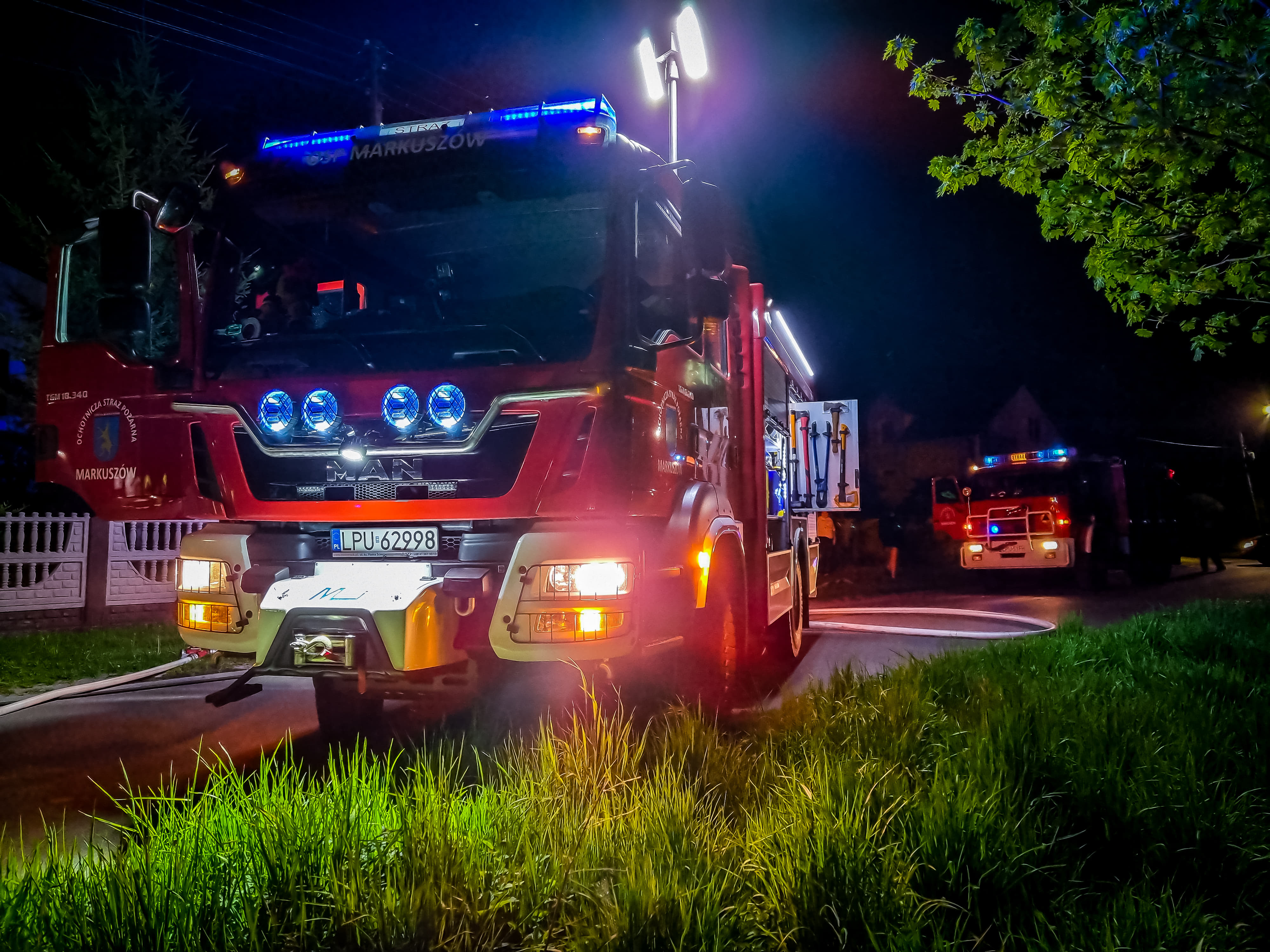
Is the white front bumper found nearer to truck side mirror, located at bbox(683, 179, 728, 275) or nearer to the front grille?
truck side mirror, located at bbox(683, 179, 728, 275)

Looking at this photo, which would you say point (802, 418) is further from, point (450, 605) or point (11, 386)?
point (11, 386)

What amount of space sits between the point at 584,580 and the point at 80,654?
282 inches

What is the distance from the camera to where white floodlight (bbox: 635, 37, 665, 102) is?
9.74 metres

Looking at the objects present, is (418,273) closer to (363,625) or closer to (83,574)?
(363,625)

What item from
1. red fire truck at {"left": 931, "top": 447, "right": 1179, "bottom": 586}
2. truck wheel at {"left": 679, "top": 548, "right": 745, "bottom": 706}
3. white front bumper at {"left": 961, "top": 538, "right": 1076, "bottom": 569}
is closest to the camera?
truck wheel at {"left": 679, "top": 548, "right": 745, "bottom": 706}

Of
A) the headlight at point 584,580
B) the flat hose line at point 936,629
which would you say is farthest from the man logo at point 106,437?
the flat hose line at point 936,629

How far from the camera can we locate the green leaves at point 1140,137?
565cm

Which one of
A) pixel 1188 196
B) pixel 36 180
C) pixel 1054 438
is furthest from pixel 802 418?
pixel 1054 438

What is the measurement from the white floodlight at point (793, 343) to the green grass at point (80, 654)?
559 cm

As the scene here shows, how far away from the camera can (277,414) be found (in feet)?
16.1

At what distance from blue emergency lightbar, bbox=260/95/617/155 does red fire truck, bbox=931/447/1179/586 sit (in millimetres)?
15094

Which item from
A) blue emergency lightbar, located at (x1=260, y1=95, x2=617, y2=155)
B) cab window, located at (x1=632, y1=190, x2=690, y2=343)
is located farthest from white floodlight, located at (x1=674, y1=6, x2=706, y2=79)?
cab window, located at (x1=632, y1=190, x2=690, y2=343)

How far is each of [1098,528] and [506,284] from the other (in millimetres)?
16010

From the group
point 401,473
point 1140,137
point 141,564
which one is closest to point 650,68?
point 1140,137
